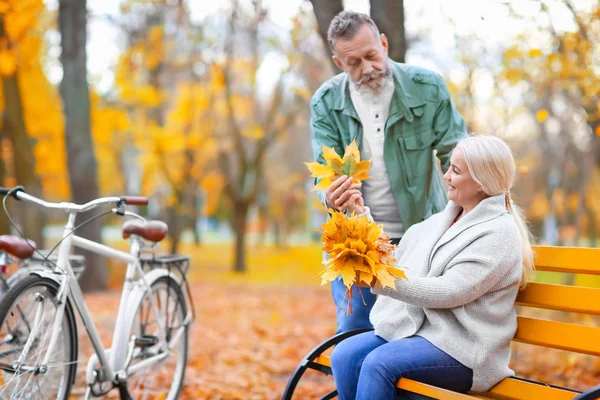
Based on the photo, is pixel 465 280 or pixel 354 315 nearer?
pixel 465 280

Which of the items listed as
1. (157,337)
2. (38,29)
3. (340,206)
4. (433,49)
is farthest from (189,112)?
(340,206)

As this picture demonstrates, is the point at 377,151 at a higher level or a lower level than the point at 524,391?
higher

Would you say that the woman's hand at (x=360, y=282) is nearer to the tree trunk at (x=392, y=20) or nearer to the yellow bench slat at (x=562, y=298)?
the yellow bench slat at (x=562, y=298)

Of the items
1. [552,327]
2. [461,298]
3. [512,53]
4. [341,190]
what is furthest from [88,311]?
[512,53]

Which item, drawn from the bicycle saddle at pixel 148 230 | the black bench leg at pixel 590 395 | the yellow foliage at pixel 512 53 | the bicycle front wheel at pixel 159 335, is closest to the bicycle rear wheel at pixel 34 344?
the bicycle front wheel at pixel 159 335

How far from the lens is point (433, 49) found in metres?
13.6

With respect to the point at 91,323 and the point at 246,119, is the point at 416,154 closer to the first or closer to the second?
the point at 91,323

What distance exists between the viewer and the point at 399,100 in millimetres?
3639

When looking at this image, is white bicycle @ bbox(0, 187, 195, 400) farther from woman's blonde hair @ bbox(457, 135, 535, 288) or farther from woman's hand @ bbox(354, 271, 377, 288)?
woman's blonde hair @ bbox(457, 135, 535, 288)

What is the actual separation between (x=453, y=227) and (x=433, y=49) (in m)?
11.1

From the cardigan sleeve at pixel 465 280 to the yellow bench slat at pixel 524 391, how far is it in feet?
1.19

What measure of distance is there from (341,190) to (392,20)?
3.16 m

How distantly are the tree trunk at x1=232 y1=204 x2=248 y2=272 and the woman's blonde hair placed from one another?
17968 millimetres

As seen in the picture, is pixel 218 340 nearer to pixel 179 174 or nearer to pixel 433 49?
pixel 433 49
